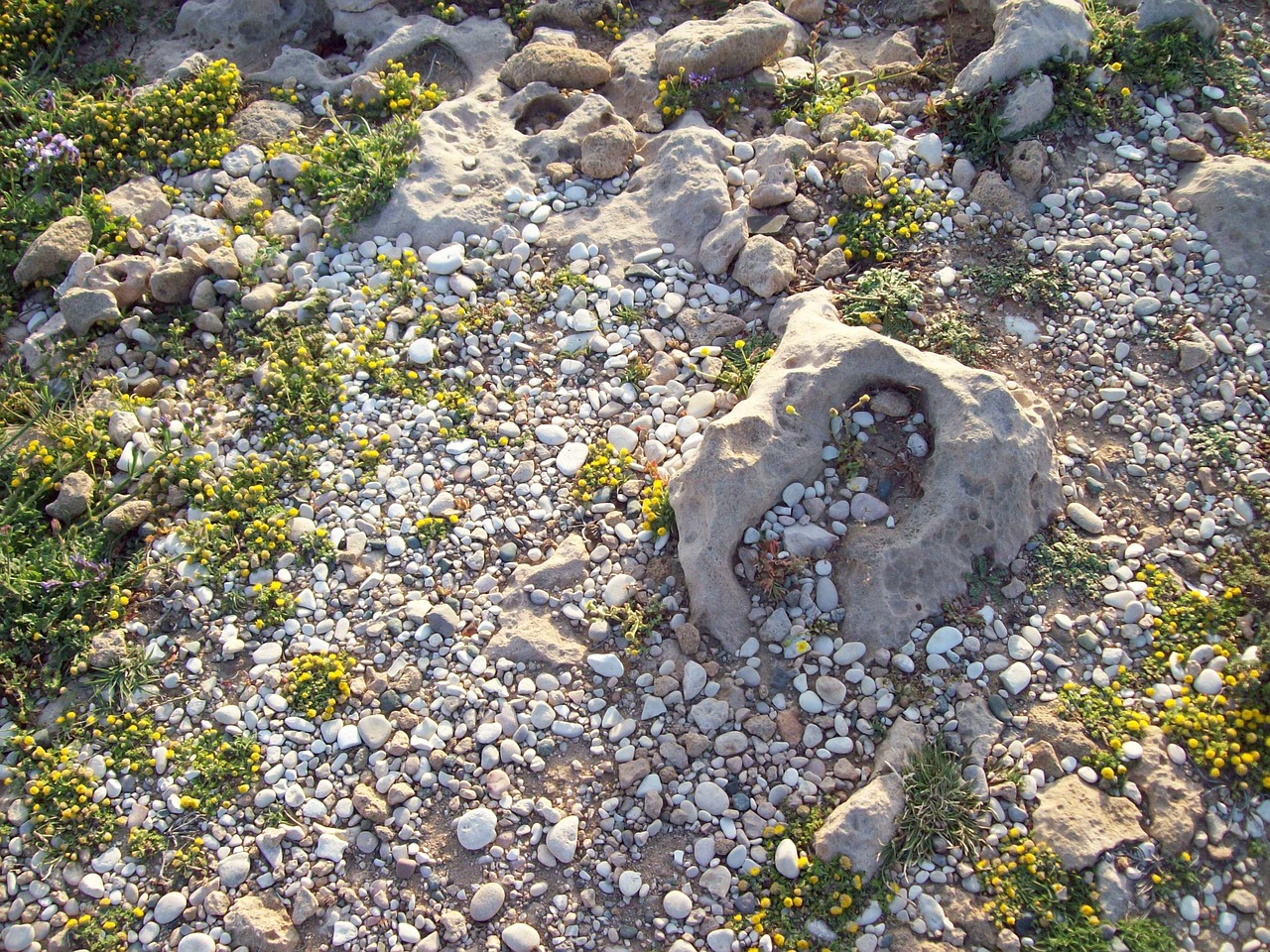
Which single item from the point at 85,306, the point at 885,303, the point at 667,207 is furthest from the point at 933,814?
the point at 85,306

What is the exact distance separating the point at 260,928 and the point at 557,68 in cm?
621

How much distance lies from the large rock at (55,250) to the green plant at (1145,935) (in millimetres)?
7769

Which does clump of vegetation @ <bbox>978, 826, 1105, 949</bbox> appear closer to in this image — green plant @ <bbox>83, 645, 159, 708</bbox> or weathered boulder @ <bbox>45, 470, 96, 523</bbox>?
green plant @ <bbox>83, 645, 159, 708</bbox>

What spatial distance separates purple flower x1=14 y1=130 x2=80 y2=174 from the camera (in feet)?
23.2

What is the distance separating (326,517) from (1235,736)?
5162 millimetres

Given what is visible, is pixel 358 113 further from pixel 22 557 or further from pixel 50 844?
pixel 50 844

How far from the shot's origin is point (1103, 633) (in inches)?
200

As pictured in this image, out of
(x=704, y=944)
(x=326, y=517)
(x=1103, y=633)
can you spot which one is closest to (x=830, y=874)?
(x=704, y=944)

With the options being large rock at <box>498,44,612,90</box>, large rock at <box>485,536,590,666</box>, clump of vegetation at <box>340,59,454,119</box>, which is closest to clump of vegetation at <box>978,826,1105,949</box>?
large rock at <box>485,536,590,666</box>

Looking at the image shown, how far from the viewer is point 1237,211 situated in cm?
618

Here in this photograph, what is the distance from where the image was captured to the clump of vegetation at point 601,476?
572cm

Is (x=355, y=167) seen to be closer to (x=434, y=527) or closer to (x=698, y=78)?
(x=698, y=78)

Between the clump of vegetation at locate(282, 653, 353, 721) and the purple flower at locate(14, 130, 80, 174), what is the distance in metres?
4.66

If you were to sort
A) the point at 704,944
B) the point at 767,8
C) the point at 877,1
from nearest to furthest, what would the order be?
the point at 704,944, the point at 767,8, the point at 877,1
